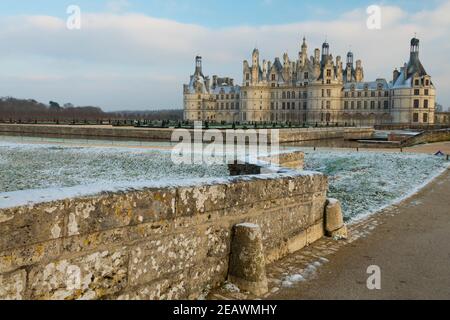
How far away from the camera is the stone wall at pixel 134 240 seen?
304cm

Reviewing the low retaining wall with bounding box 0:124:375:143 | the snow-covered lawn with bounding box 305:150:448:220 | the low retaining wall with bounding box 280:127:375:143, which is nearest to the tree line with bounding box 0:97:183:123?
the low retaining wall with bounding box 0:124:375:143

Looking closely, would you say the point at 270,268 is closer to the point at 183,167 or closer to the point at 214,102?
the point at 183,167

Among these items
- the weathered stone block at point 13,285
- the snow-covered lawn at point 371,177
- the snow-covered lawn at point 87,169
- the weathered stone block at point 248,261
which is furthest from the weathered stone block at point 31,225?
the snow-covered lawn at point 87,169

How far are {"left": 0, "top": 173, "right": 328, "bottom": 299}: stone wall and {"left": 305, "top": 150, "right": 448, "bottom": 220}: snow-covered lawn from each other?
5225mm

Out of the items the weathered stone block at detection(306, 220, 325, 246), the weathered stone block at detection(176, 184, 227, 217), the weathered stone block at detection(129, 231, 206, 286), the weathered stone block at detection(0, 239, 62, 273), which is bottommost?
the weathered stone block at detection(306, 220, 325, 246)

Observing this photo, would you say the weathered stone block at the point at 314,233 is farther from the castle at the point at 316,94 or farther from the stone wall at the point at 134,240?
the castle at the point at 316,94

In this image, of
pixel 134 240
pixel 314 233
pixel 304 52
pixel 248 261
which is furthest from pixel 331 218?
pixel 304 52

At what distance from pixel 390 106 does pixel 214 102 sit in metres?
46.0

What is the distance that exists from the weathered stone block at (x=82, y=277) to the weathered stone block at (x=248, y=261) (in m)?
1.45

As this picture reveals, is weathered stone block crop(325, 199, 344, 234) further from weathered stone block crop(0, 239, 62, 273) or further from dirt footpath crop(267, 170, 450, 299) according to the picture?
weathered stone block crop(0, 239, 62, 273)

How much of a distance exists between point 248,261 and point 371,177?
12.1m

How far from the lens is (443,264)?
5797 millimetres

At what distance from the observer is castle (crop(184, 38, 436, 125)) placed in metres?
83.2
